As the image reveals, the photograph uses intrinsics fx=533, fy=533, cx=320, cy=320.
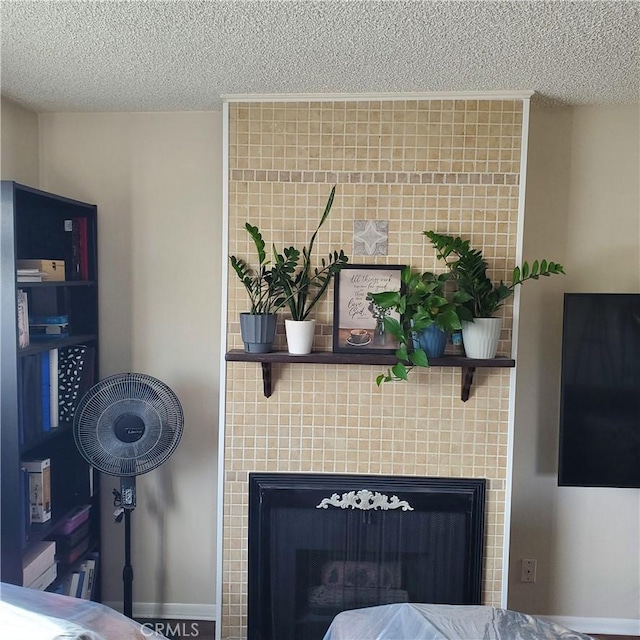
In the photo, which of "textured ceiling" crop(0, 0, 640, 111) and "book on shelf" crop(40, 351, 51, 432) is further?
"book on shelf" crop(40, 351, 51, 432)

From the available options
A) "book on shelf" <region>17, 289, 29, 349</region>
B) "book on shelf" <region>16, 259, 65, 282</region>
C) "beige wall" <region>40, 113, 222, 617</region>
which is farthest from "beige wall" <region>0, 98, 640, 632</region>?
"book on shelf" <region>17, 289, 29, 349</region>

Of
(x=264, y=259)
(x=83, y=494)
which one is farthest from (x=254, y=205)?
(x=83, y=494)

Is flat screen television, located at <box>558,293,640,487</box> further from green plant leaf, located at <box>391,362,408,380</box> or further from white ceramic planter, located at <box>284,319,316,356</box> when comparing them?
white ceramic planter, located at <box>284,319,316,356</box>

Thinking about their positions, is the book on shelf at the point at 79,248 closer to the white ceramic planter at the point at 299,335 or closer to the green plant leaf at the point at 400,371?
the white ceramic planter at the point at 299,335

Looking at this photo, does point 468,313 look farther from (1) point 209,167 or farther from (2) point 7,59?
(2) point 7,59

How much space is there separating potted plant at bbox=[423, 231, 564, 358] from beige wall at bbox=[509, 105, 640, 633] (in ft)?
1.34

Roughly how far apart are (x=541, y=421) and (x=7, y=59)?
8.51 feet

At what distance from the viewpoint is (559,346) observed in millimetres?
2434

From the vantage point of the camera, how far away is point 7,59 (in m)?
1.86

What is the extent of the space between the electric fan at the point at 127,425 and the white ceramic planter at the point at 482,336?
1200mm

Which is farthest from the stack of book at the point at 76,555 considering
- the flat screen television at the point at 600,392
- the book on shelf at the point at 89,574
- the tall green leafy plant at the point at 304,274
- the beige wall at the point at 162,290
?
the flat screen television at the point at 600,392

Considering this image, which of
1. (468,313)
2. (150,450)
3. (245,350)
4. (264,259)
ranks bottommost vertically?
(150,450)

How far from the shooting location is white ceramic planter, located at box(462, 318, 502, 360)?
6.66 feet

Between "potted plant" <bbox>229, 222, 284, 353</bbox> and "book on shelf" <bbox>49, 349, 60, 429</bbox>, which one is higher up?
"potted plant" <bbox>229, 222, 284, 353</bbox>
